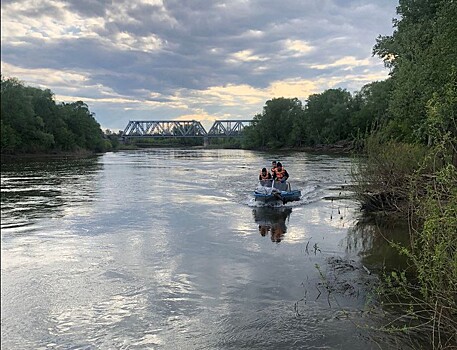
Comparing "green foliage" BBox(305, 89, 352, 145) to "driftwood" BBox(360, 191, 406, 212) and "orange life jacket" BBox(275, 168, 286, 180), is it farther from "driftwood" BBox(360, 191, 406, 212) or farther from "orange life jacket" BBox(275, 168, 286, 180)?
"driftwood" BBox(360, 191, 406, 212)

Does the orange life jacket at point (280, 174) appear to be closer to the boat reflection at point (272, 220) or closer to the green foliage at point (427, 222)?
the boat reflection at point (272, 220)

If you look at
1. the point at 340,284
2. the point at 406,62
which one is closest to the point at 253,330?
the point at 340,284

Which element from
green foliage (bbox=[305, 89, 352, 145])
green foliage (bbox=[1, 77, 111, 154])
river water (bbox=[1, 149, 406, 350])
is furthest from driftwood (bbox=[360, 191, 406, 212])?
green foliage (bbox=[305, 89, 352, 145])

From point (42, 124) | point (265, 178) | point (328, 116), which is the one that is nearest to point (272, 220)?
point (265, 178)

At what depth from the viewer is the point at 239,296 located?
30.6 ft

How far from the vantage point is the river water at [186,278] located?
7574mm

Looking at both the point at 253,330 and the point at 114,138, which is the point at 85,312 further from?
the point at 114,138

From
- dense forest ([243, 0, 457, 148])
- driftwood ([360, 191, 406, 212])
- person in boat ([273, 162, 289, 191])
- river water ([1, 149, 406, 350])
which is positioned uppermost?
dense forest ([243, 0, 457, 148])

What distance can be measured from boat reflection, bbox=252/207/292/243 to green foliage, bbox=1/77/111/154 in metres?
27.6

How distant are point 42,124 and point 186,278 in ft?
210

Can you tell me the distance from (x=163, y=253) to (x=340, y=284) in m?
5.08

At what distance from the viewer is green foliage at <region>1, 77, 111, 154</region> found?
189 ft

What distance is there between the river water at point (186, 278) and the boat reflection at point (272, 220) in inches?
1.7

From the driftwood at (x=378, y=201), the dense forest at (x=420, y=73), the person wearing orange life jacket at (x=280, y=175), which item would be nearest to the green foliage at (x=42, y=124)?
the person wearing orange life jacket at (x=280, y=175)
